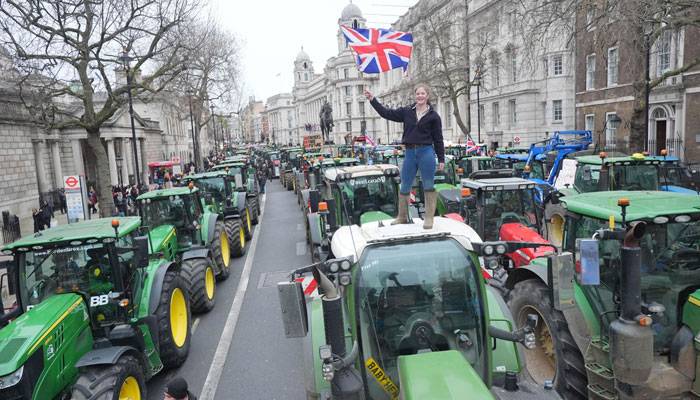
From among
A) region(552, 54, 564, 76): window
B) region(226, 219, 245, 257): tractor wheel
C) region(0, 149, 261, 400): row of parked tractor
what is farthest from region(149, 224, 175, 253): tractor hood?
region(552, 54, 564, 76): window

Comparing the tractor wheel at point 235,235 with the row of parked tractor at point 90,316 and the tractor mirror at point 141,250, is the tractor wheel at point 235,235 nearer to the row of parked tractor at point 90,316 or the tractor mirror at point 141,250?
the row of parked tractor at point 90,316

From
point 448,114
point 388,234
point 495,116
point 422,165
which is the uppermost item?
point 448,114

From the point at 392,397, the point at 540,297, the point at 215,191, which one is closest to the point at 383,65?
the point at 540,297

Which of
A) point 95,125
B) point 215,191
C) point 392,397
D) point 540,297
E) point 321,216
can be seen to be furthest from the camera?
point 95,125

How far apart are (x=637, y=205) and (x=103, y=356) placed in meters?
5.99

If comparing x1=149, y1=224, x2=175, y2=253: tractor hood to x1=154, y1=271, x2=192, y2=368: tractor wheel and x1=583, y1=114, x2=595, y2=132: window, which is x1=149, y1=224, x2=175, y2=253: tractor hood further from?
x1=583, y1=114, x2=595, y2=132: window

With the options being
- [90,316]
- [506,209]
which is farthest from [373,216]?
[90,316]

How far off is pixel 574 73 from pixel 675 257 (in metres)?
34.4

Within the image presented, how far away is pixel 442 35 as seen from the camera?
36719mm

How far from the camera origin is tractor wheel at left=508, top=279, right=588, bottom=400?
516 cm

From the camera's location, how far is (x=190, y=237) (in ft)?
37.4

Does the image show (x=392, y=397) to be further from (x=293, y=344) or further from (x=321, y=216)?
(x=321, y=216)

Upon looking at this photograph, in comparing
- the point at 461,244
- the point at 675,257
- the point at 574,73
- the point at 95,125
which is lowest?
the point at 675,257

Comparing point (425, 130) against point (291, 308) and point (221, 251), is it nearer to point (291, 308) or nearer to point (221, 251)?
point (291, 308)
